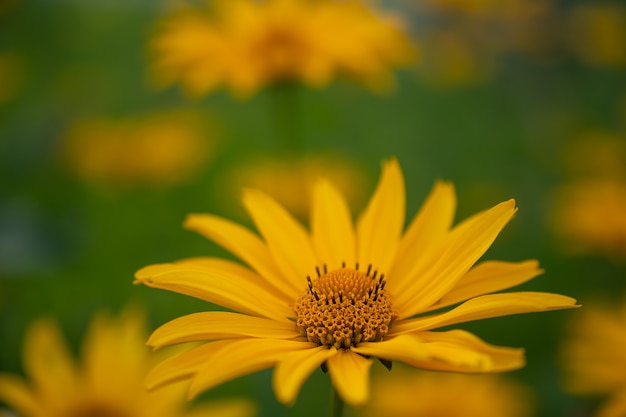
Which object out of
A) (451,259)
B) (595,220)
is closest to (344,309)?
(451,259)

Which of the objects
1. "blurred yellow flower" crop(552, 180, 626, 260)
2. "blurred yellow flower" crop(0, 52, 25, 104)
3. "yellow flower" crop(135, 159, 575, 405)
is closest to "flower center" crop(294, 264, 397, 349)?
"yellow flower" crop(135, 159, 575, 405)

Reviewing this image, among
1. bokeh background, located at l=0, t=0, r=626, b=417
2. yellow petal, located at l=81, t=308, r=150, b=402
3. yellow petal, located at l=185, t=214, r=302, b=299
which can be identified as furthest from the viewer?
bokeh background, located at l=0, t=0, r=626, b=417

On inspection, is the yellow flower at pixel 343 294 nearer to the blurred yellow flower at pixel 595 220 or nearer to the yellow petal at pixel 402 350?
the yellow petal at pixel 402 350

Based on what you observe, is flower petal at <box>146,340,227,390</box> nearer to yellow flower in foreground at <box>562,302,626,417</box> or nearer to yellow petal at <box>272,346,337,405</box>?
yellow petal at <box>272,346,337,405</box>

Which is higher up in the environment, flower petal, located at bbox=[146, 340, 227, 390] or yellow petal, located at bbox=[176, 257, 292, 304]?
yellow petal, located at bbox=[176, 257, 292, 304]

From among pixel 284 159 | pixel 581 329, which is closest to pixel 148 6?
pixel 284 159

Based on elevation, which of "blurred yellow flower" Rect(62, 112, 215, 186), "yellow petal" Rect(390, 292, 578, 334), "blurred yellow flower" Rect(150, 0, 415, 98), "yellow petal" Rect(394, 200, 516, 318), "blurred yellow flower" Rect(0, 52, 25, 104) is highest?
"blurred yellow flower" Rect(0, 52, 25, 104)

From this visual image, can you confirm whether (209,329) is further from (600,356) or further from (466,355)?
(600,356)
